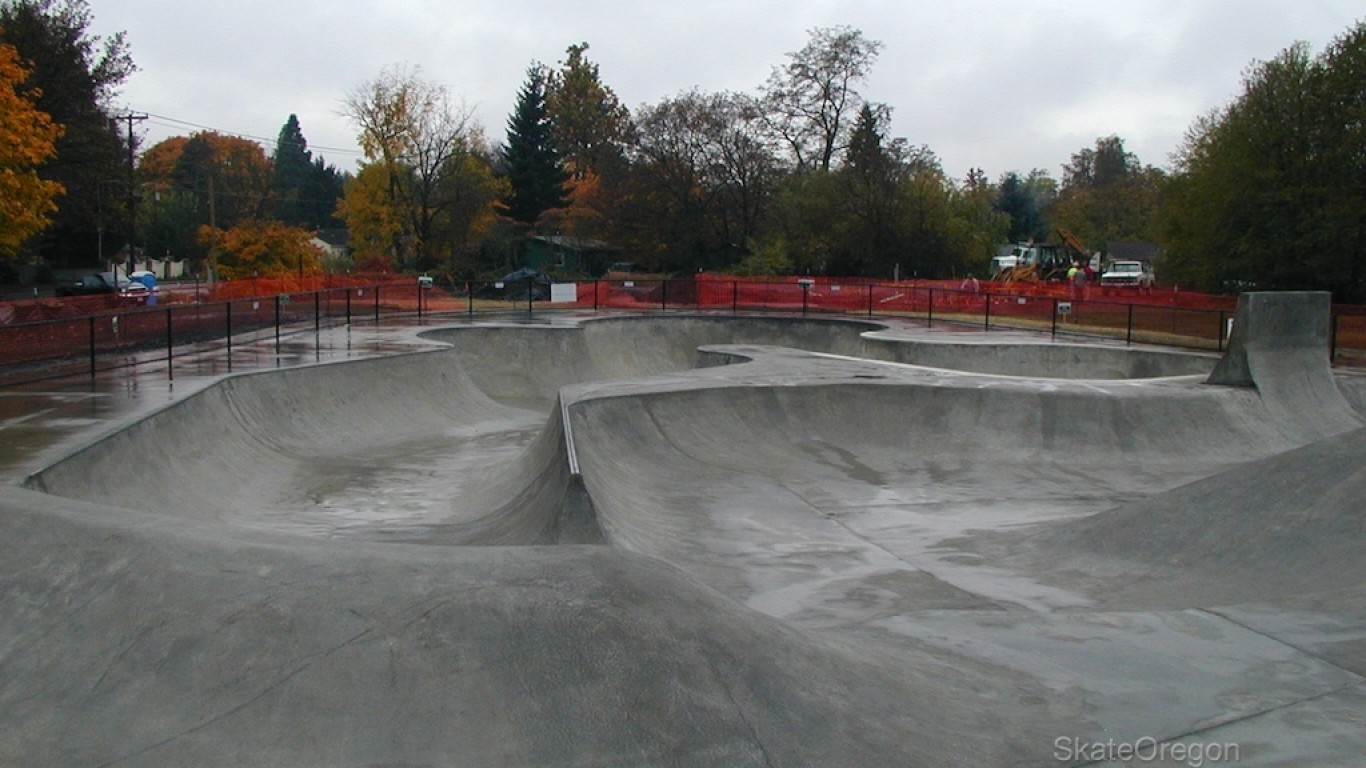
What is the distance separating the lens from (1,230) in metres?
31.1

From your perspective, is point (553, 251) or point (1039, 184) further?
point (1039, 184)

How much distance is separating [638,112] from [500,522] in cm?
5423

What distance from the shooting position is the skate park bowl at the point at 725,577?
447cm

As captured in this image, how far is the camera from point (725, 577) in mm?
9086

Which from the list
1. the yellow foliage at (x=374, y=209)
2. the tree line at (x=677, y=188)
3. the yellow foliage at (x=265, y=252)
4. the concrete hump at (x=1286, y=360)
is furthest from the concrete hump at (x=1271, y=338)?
the yellow foliage at (x=374, y=209)

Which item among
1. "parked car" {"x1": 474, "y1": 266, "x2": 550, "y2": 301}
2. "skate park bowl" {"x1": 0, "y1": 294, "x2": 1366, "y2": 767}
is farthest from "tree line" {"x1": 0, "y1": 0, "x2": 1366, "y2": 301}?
"skate park bowl" {"x1": 0, "y1": 294, "x2": 1366, "y2": 767}

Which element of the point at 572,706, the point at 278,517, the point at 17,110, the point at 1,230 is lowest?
the point at 278,517

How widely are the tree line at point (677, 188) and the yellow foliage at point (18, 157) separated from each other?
0.09m

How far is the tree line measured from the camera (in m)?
38.9

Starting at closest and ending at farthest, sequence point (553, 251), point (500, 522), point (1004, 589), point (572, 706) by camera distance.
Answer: point (572, 706) → point (1004, 589) → point (500, 522) → point (553, 251)

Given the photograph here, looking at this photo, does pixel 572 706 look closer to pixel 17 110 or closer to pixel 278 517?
pixel 278 517

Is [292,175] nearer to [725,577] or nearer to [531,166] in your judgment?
[531,166]

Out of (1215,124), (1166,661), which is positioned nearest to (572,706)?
(1166,661)

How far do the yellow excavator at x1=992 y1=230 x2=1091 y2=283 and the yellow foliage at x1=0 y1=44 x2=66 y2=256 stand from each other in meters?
39.7
